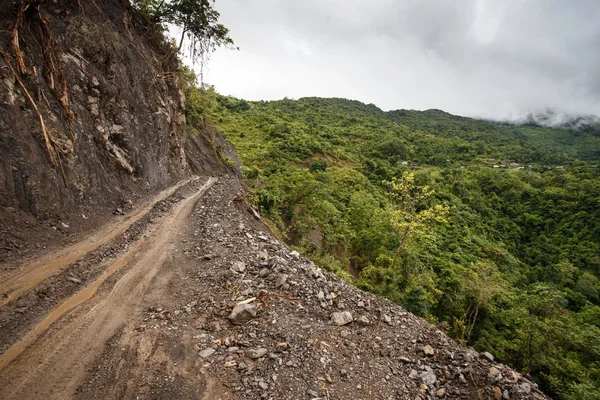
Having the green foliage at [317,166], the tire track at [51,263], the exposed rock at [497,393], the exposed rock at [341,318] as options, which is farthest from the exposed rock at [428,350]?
the green foliage at [317,166]

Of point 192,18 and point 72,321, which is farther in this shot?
point 192,18

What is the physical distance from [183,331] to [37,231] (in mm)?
4512

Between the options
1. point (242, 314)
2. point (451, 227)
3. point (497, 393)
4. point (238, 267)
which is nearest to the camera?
point (497, 393)

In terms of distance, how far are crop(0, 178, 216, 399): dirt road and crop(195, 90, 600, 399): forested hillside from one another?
682cm

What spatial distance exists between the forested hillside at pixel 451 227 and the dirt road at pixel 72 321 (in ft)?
22.4

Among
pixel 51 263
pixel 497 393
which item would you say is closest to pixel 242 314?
pixel 51 263

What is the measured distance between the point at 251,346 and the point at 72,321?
3.21 meters

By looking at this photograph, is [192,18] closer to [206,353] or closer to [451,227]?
[206,353]

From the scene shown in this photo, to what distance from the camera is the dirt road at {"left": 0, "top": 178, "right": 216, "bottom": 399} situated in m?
3.77

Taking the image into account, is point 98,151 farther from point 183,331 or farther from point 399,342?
point 399,342

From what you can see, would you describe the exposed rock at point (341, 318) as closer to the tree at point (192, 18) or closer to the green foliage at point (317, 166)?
the tree at point (192, 18)

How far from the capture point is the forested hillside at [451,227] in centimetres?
1581

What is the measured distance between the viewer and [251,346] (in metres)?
4.98

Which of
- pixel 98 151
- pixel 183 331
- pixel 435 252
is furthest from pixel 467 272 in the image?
pixel 98 151
